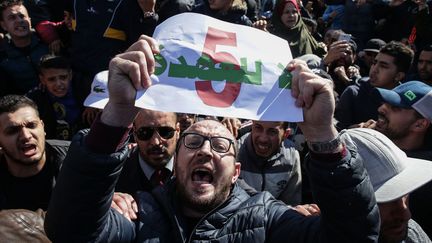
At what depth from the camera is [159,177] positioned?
3463mm


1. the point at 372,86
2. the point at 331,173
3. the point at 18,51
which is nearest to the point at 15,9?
the point at 18,51

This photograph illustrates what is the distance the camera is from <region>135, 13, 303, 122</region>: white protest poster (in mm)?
1983

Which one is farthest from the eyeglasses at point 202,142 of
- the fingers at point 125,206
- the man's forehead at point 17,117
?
the man's forehead at point 17,117

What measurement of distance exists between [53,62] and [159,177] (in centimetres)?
203

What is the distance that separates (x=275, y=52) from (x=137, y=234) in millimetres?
932

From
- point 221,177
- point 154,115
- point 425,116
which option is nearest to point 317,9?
point 425,116

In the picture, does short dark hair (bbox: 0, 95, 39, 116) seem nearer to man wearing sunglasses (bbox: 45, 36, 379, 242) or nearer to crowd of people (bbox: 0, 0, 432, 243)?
crowd of people (bbox: 0, 0, 432, 243)

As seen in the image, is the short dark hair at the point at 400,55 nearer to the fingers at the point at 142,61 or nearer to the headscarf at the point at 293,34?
the headscarf at the point at 293,34

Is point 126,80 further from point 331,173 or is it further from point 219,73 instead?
point 331,173

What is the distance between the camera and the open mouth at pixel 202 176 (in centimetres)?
251

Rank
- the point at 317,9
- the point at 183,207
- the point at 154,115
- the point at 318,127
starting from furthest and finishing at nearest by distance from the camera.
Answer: the point at 317,9
the point at 154,115
the point at 183,207
the point at 318,127

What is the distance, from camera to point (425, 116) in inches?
151

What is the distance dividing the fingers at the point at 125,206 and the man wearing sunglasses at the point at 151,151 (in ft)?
2.75

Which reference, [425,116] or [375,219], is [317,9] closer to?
[425,116]
